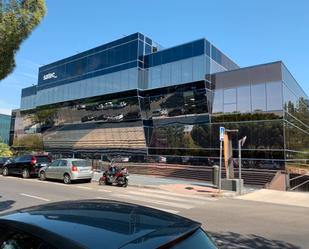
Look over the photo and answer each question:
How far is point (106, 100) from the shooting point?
48.2 metres

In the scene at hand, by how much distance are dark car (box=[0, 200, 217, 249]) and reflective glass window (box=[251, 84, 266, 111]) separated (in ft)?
105

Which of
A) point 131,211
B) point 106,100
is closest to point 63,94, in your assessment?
point 106,100

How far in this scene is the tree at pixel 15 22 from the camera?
11234 mm

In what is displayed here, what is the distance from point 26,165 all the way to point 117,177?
880cm

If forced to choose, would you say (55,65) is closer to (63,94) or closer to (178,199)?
(63,94)

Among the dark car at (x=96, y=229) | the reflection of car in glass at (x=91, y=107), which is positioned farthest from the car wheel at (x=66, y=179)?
the reflection of car in glass at (x=91, y=107)

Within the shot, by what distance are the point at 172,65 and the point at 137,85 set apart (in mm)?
4823

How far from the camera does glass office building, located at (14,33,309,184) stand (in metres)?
33.7

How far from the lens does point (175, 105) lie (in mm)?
40531

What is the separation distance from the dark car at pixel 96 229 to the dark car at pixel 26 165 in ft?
81.9

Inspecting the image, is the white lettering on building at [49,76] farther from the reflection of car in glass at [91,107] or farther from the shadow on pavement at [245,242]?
the shadow on pavement at [245,242]

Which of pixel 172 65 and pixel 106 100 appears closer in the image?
pixel 172 65

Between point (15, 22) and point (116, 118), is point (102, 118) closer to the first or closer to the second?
point (116, 118)

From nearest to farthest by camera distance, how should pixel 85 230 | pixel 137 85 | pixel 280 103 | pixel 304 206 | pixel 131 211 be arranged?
pixel 85 230
pixel 131 211
pixel 304 206
pixel 280 103
pixel 137 85
